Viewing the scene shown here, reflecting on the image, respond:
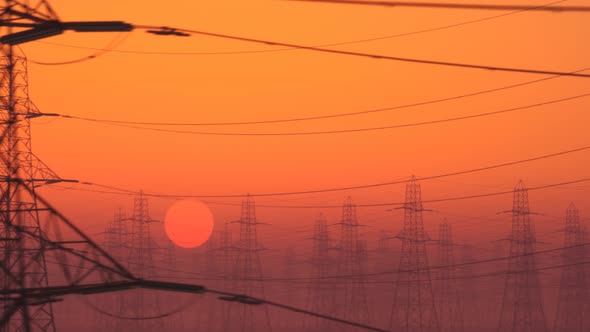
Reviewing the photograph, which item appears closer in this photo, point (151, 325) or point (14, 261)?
point (14, 261)

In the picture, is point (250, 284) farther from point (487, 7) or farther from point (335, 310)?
point (487, 7)

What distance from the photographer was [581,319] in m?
76.5

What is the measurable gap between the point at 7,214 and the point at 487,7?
14.7 meters

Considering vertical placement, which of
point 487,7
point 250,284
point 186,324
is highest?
point 487,7

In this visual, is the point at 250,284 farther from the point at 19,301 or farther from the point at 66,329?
the point at 19,301

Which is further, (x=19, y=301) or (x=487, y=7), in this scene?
(x=19, y=301)

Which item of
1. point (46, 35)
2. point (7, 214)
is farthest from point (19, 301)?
point (7, 214)

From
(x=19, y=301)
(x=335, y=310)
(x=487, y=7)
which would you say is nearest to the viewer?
(x=487, y=7)

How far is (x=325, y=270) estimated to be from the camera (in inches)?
2849

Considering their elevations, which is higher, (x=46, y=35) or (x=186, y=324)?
(x=46, y=35)

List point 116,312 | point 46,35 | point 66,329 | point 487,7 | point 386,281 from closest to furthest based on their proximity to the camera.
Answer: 1. point 487,7
2. point 46,35
3. point 116,312
4. point 66,329
5. point 386,281

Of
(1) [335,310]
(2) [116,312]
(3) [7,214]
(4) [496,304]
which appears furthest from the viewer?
(4) [496,304]

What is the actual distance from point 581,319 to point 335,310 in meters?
23.8

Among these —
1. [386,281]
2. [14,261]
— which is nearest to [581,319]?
[386,281]
